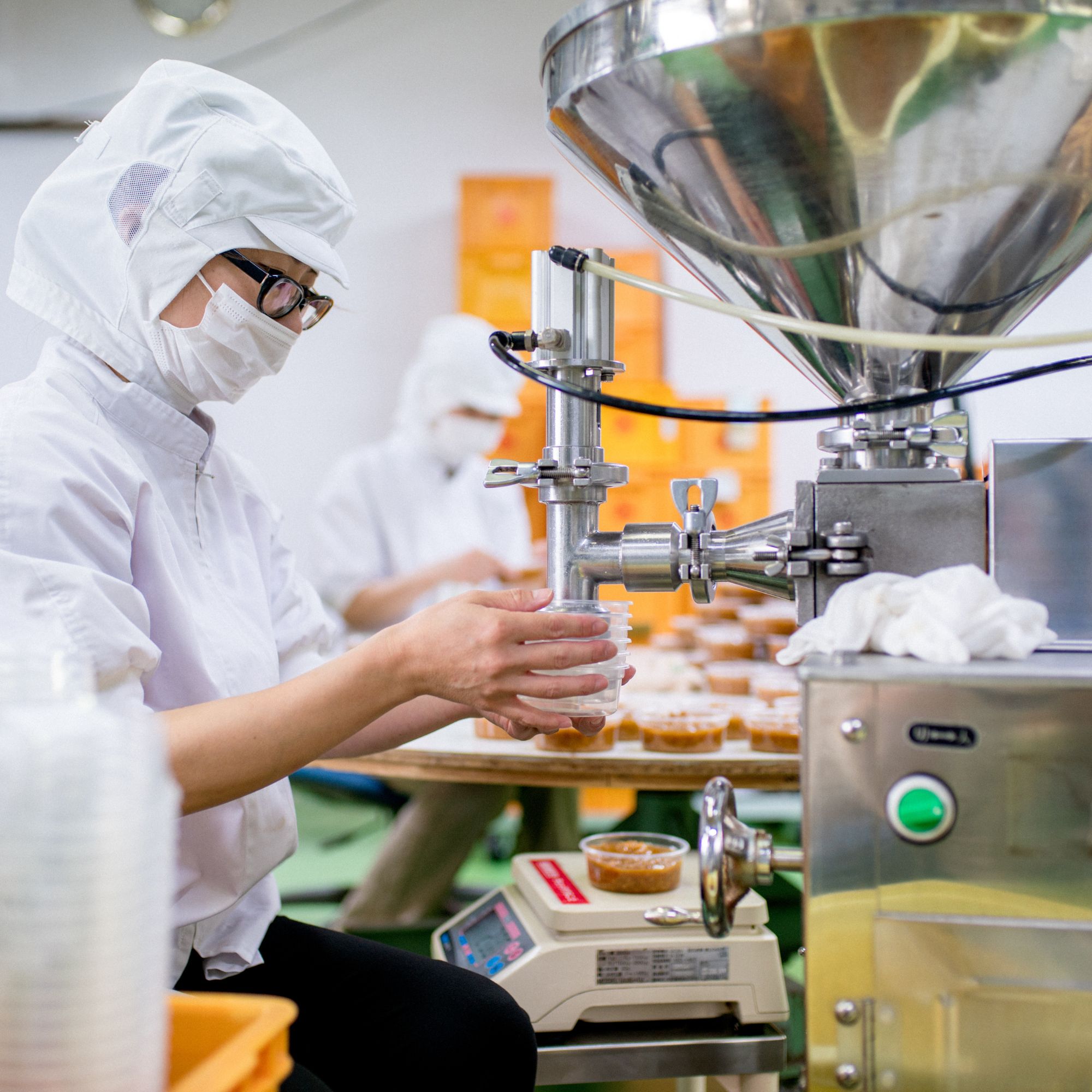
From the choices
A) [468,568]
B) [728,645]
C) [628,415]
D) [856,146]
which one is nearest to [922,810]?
[856,146]

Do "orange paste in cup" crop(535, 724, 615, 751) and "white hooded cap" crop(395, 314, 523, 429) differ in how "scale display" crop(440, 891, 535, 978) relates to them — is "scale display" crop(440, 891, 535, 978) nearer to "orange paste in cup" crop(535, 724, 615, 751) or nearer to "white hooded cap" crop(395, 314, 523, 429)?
"orange paste in cup" crop(535, 724, 615, 751)

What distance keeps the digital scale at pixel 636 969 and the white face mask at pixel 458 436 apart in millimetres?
2273

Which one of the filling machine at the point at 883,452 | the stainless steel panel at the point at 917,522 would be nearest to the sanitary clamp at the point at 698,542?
the filling machine at the point at 883,452

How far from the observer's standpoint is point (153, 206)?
1061 millimetres

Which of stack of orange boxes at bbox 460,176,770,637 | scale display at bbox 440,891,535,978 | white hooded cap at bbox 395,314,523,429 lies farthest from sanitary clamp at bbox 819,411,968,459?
stack of orange boxes at bbox 460,176,770,637

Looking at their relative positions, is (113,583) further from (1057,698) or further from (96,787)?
(1057,698)

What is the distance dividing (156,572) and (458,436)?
235 centimetres

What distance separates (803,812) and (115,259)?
0.85 meters

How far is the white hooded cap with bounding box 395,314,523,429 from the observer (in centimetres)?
333

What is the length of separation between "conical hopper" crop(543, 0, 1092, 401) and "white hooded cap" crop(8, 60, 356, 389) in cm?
32

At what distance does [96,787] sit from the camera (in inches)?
17.5

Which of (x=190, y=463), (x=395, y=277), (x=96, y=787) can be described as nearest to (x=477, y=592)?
(x=190, y=463)

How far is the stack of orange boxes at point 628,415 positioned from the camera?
13.5 feet

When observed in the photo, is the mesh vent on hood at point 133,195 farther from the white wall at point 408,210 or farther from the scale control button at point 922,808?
the white wall at point 408,210
